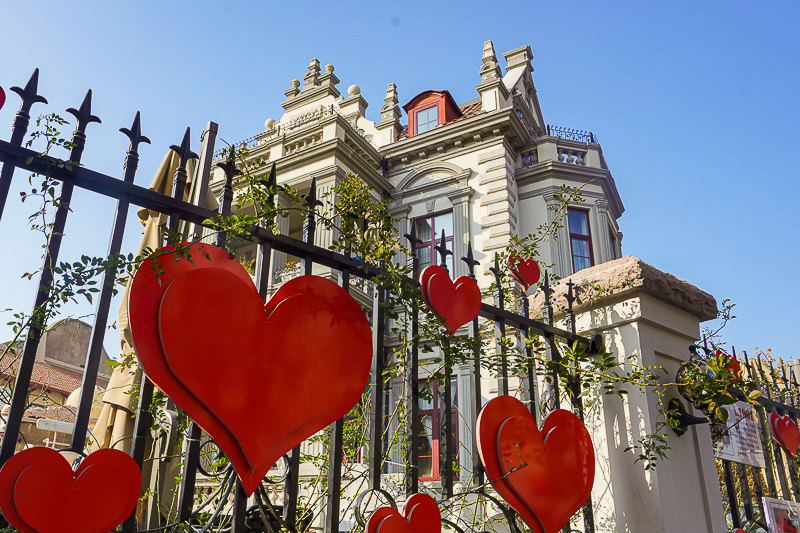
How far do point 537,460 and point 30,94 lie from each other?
2187mm

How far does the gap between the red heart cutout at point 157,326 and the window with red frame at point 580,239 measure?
10971 millimetres

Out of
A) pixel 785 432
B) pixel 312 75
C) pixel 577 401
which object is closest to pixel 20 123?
pixel 577 401

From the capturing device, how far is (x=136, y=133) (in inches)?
71.7

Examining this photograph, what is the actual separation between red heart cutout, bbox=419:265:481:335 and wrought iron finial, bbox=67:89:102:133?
1244 mm

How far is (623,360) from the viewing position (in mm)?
2584

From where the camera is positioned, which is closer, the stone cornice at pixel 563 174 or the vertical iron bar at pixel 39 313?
the vertical iron bar at pixel 39 313

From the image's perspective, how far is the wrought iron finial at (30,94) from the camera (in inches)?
62.5

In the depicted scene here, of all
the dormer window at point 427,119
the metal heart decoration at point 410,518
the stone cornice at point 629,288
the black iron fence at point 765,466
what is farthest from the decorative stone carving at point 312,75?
the metal heart decoration at point 410,518

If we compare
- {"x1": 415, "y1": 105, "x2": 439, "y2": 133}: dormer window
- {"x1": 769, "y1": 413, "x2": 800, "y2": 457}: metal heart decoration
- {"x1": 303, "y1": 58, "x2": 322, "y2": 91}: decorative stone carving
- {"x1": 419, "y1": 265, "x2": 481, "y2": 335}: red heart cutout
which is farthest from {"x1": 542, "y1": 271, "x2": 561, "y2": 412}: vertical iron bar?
{"x1": 303, "y1": 58, "x2": 322, "y2": 91}: decorative stone carving

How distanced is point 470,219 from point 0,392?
Answer: 11.1 metres

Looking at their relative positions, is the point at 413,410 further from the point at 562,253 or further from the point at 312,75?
the point at 312,75

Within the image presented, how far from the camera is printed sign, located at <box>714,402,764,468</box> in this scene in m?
2.93

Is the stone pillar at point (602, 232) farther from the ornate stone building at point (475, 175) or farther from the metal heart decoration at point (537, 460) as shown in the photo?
the metal heart decoration at point (537, 460)

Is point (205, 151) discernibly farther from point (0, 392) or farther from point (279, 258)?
point (279, 258)
